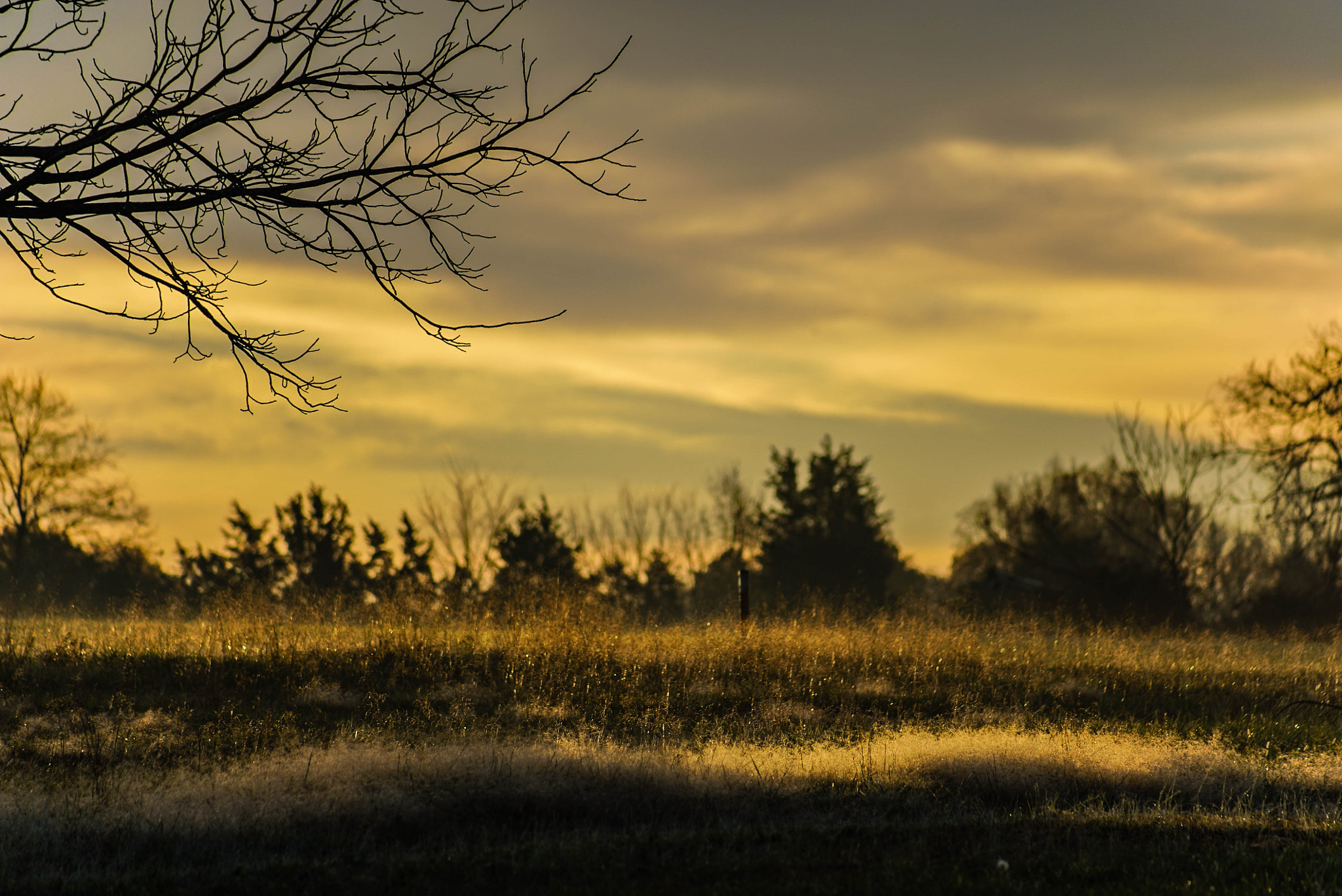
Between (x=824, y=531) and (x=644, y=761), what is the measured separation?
111 feet

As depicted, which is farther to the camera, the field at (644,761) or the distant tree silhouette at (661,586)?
the distant tree silhouette at (661,586)

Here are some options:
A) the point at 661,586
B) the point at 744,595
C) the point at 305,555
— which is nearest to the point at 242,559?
the point at 305,555

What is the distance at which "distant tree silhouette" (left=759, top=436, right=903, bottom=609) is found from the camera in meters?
40.6

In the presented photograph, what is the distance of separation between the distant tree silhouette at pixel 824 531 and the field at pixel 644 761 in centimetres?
2365

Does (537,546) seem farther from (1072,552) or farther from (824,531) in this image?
(1072,552)

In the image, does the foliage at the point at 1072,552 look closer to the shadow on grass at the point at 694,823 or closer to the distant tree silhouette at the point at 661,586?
the distant tree silhouette at the point at 661,586

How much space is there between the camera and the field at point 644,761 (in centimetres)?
629

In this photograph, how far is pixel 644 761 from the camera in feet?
27.9

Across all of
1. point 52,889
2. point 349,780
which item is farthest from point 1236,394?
point 52,889

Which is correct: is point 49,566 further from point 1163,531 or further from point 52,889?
point 1163,531

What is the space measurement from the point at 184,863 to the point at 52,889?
0.76 meters

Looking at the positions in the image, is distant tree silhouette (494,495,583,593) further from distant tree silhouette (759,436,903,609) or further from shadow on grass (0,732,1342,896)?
shadow on grass (0,732,1342,896)

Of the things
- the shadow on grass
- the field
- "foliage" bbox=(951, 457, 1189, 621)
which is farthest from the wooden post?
"foliage" bbox=(951, 457, 1189, 621)

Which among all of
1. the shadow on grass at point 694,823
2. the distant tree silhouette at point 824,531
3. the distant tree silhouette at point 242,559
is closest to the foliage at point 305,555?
the distant tree silhouette at point 242,559
